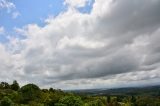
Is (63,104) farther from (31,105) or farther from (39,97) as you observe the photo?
(39,97)

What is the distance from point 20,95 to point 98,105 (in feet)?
167

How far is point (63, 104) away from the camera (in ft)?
416

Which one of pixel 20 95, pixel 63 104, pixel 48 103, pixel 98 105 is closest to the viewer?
pixel 63 104

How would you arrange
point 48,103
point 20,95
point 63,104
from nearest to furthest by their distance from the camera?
point 63,104
point 48,103
point 20,95

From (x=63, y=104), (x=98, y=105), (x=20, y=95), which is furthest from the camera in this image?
(x=20, y=95)

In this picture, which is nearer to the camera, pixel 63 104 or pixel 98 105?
pixel 63 104

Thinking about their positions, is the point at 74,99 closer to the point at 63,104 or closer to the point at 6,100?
the point at 63,104

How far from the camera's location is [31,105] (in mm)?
149125

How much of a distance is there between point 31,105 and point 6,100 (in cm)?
1841

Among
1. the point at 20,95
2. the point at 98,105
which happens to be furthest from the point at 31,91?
the point at 98,105

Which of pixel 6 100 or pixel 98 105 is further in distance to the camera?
pixel 98 105

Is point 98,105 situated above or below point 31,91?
Result: below

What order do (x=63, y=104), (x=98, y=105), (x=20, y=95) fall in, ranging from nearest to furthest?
(x=63, y=104)
(x=98, y=105)
(x=20, y=95)

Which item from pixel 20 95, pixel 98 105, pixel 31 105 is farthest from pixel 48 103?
pixel 20 95
